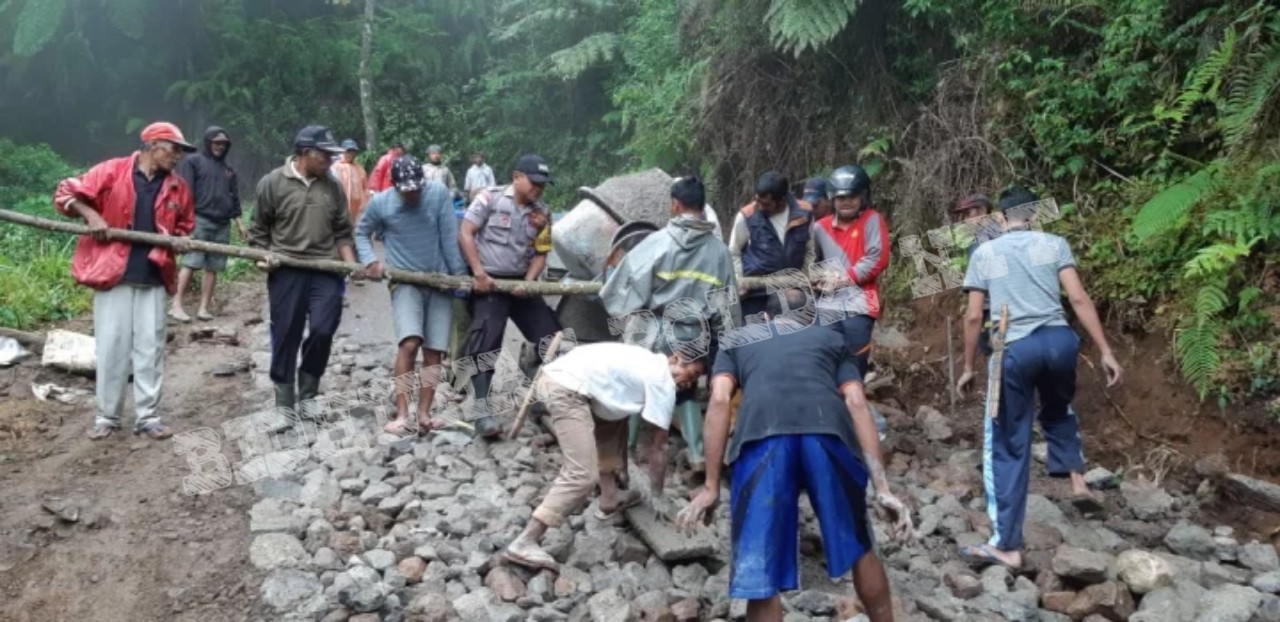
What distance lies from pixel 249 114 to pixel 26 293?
45.9ft

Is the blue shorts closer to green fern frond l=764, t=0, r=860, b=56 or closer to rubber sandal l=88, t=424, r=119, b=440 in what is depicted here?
rubber sandal l=88, t=424, r=119, b=440

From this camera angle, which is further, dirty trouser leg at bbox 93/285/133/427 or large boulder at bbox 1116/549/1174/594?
dirty trouser leg at bbox 93/285/133/427

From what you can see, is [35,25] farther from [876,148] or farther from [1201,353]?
[1201,353]

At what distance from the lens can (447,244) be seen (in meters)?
6.09

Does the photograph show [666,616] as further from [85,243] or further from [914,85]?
[914,85]

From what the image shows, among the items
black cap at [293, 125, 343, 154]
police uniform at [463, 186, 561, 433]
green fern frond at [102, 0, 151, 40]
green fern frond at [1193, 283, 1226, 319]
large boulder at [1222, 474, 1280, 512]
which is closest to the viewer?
large boulder at [1222, 474, 1280, 512]

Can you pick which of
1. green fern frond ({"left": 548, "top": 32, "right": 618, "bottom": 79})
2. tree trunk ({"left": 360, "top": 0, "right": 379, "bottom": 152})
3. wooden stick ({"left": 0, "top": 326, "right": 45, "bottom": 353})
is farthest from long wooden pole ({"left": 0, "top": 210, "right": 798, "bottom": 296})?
tree trunk ({"left": 360, "top": 0, "right": 379, "bottom": 152})

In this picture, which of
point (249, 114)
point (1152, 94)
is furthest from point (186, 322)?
point (249, 114)

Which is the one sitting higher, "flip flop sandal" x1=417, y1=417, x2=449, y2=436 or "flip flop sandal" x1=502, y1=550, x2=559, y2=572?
"flip flop sandal" x1=417, y1=417, x2=449, y2=436

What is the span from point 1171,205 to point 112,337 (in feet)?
21.6

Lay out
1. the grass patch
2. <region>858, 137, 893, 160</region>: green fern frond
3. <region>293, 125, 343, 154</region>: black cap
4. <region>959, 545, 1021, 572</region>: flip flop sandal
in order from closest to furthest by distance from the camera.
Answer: <region>959, 545, 1021, 572</region>: flip flop sandal → <region>293, 125, 343, 154</region>: black cap → the grass patch → <region>858, 137, 893, 160</region>: green fern frond

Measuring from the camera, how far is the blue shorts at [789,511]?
3.45 meters

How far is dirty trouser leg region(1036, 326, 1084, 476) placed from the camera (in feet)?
15.5

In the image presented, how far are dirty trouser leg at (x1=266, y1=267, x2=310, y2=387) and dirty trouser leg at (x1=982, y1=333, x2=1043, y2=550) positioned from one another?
413cm
